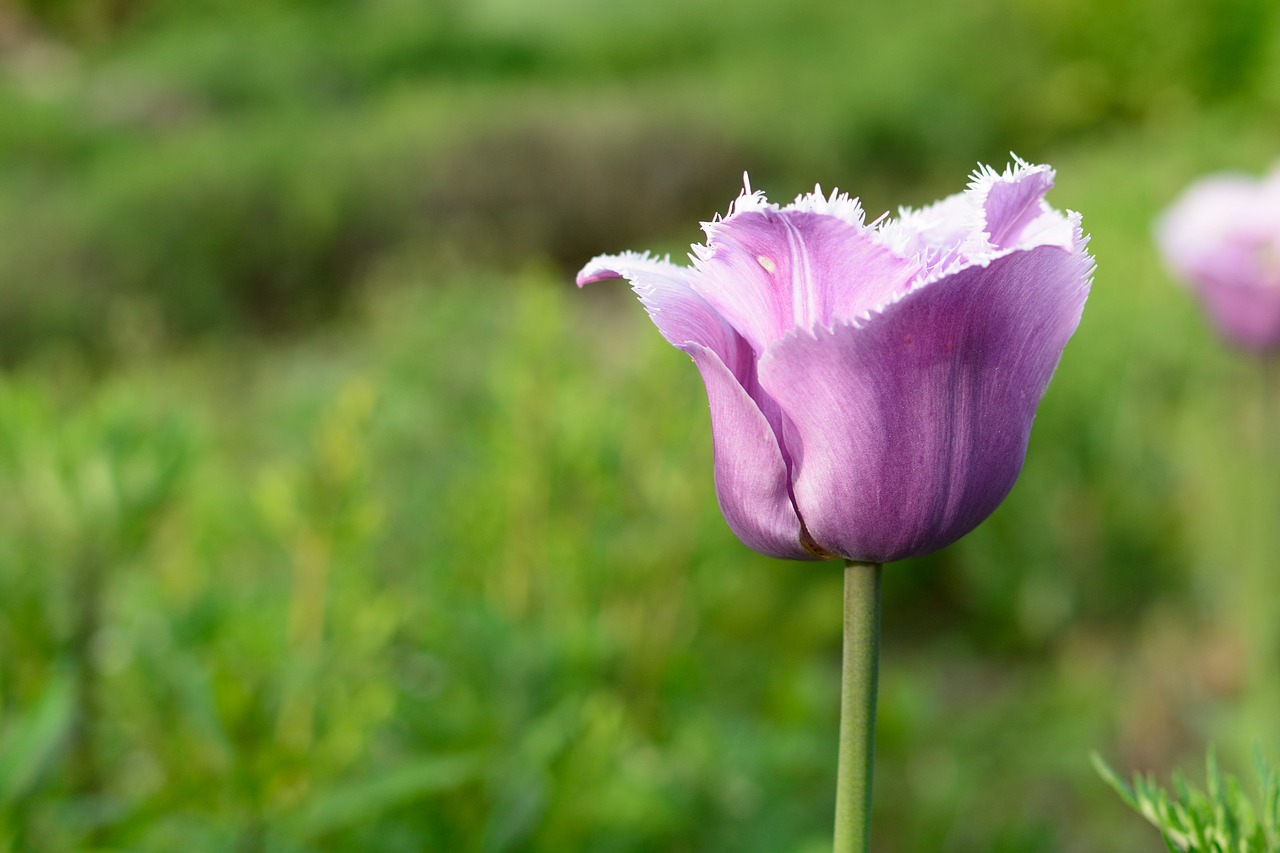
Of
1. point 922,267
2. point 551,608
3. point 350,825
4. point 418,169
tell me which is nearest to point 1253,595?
point 551,608

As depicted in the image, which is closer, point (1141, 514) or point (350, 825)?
point (350, 825)

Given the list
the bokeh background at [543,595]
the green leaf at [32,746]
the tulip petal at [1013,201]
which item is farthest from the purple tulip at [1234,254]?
the green leaf at [32,746]

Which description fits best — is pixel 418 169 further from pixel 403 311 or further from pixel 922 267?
pixel 922 267

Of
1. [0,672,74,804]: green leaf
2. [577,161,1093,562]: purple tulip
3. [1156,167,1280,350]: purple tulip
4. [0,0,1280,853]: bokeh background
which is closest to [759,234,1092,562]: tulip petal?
[577,161,1093,562]: purple tulip

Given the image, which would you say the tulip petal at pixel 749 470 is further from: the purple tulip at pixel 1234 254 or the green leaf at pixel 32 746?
the purple tulip at pixel 1234 254

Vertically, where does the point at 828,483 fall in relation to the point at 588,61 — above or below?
below

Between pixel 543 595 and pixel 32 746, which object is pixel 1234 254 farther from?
pixel 32 746

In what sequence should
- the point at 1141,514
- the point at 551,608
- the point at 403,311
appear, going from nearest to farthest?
the point at 551,608
the point at 1141,514
the point at 403,311
